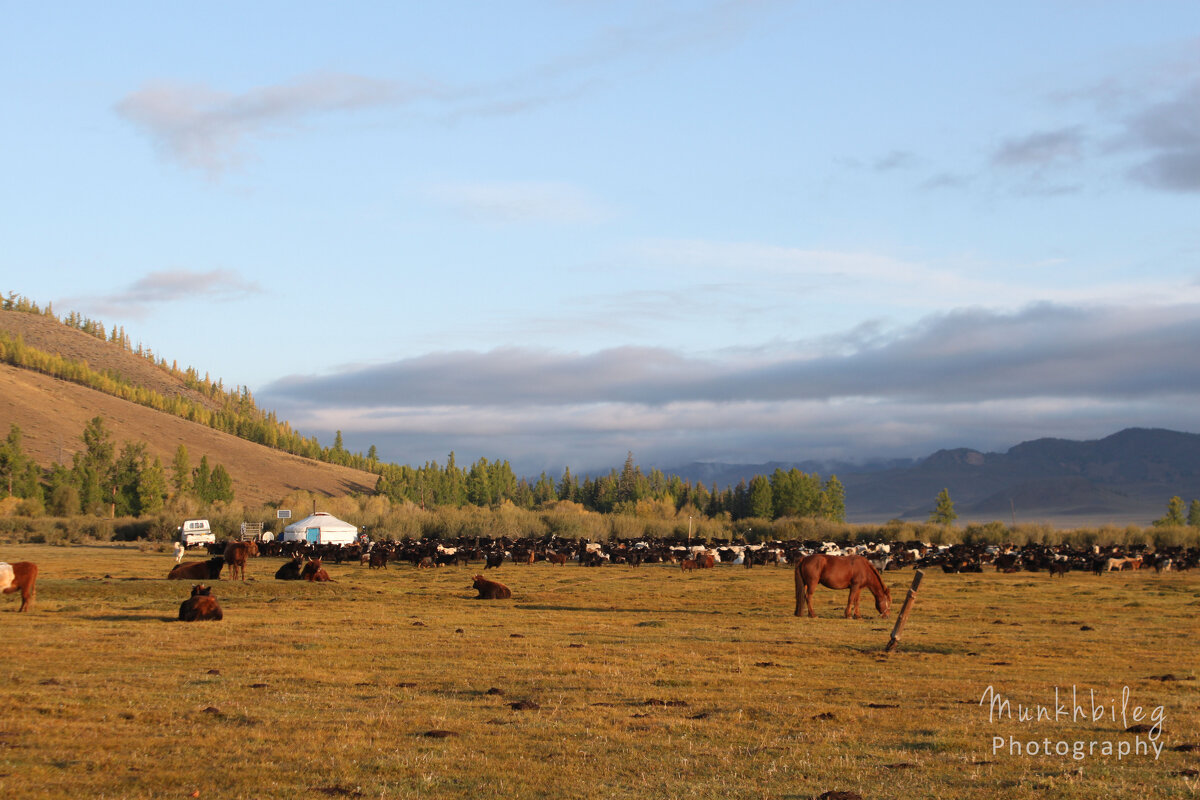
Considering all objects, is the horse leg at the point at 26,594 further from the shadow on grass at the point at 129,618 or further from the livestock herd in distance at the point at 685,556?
the livestock herd in distance at the point at 685,556

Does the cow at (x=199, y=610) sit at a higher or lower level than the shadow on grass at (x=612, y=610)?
higher

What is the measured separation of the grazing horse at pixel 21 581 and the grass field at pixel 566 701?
31.6 inches

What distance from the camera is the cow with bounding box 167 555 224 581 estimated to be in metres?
34.8

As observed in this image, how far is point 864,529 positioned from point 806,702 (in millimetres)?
101460

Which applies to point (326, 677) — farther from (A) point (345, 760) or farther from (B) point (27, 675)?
(A) point (345, 760)

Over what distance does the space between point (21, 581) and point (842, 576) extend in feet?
68.9

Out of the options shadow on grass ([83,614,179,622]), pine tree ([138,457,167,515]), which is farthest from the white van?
pine tree ([138,457,167,515])

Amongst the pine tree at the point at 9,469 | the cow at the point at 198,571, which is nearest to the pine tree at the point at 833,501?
the pine tree at the point at 9,469

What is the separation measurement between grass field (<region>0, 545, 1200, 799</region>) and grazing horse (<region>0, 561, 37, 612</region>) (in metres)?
Result: 0.80

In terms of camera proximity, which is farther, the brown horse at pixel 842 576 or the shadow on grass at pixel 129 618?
the brown horse at pixel 842 576

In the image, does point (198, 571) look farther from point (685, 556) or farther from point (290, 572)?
point (685, 556)

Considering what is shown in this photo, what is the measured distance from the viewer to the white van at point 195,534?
239ft

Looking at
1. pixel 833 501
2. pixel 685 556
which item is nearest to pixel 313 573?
pixel 685 556

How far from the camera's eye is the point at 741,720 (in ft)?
42.3
